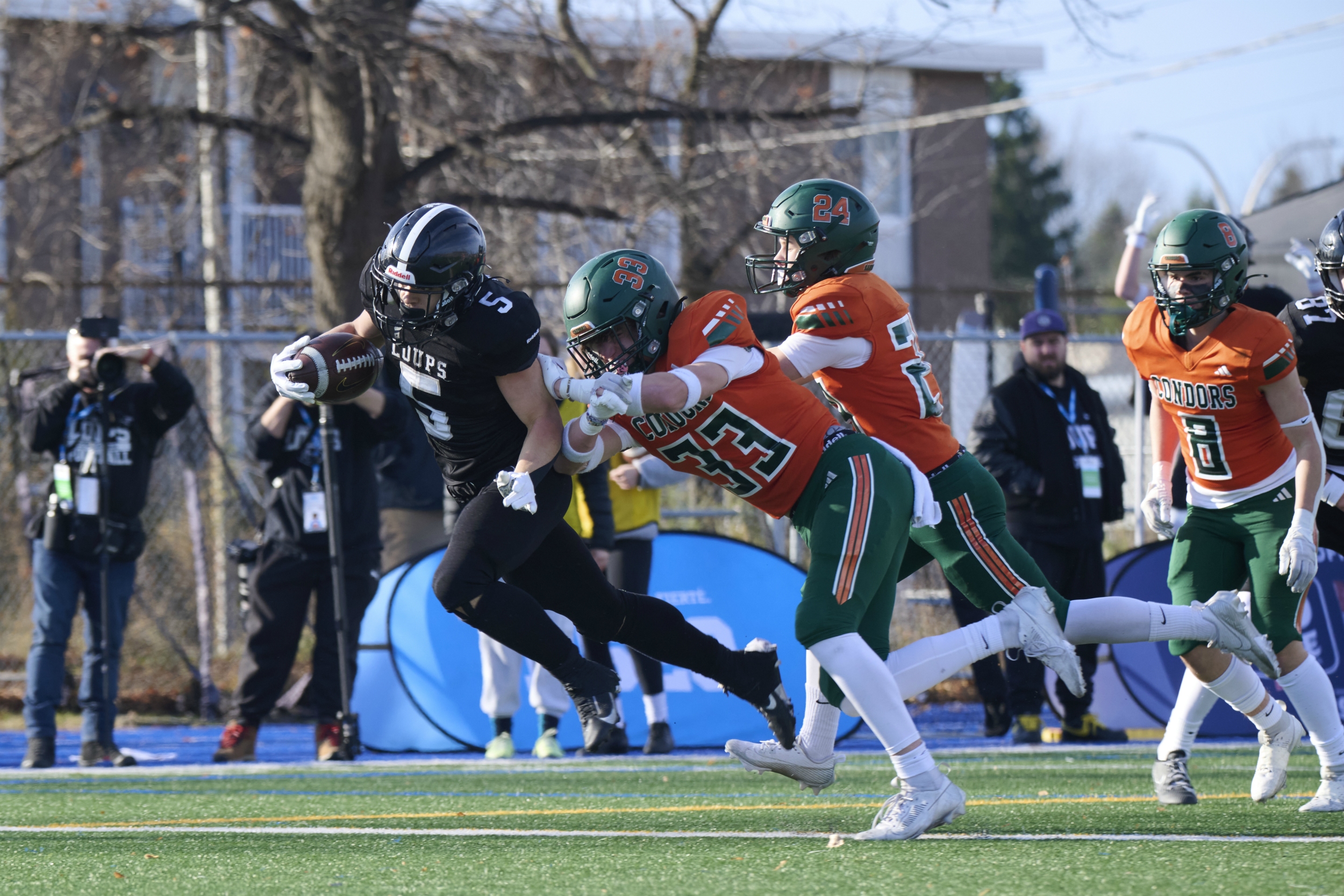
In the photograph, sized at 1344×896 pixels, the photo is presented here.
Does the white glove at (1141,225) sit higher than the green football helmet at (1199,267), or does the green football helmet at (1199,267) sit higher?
the white glove at (1141,225)

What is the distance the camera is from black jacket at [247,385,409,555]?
674cm

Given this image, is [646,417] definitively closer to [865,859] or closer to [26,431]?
[865,859]

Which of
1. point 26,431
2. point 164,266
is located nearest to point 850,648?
point 26,431

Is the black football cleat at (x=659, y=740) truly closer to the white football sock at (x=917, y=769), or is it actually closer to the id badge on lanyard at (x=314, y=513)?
the id badge on lanyard at (x=314, y=513)

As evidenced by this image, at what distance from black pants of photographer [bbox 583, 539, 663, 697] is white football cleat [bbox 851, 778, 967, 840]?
3.11 metres

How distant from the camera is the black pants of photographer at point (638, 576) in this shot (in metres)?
7.03

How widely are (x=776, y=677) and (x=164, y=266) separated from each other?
12.8 m

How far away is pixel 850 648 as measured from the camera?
388 cm

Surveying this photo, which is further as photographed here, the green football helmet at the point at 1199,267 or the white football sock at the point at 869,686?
the green football helmet at the point at 1199,267

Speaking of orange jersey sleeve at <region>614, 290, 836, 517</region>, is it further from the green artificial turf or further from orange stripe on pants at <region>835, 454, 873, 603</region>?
the green artificial turf

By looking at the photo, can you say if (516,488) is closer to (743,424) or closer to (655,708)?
(743,424)

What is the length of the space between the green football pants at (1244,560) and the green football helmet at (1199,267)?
0.62m

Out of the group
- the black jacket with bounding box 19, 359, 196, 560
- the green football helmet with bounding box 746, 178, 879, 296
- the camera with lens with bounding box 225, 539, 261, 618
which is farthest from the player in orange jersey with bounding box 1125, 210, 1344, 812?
the black jacket with bounding box 19, 359, 196, 560

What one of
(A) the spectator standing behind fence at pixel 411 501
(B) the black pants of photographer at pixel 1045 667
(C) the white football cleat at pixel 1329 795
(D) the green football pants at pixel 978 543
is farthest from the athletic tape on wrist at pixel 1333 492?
(A) the spectator standing behind fence at pixel 411 501
